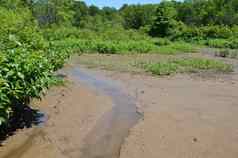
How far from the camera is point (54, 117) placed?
10672mm

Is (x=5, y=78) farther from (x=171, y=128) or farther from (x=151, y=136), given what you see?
(x=171, y=128)

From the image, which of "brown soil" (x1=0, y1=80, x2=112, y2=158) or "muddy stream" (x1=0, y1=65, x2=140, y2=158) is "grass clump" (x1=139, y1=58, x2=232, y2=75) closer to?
"muddy stream" (x1=0, y1=65, x2=140, y2=158)

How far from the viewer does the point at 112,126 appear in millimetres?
10234

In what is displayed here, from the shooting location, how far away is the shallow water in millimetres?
8305

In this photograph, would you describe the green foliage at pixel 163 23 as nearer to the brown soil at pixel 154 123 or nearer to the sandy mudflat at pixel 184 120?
the sandy mudflat at pixel 184 120

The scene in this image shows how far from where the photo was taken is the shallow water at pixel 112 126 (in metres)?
8.30

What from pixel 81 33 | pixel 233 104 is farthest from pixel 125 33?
pixel 233 104

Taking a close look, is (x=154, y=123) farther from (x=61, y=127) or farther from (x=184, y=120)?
A: (x=61, y=127)

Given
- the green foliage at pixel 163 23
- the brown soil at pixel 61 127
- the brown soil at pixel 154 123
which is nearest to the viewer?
the brown soil at pixel 61 127

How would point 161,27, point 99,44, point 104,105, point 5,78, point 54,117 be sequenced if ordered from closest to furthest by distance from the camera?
1. point 5,78
2. point 54,117
3. point 104,105
4. point 99,44
5. point 161,27

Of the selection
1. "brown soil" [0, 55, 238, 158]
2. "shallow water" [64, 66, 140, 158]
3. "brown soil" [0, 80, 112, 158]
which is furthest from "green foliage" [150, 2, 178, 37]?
"brown soil" [0, 80, 112, 158]

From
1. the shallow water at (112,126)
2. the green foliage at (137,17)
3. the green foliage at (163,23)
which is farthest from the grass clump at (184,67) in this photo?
the green foliage at (137,17)

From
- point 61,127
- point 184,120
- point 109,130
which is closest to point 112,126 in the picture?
point 109,130

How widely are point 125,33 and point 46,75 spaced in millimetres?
37633
